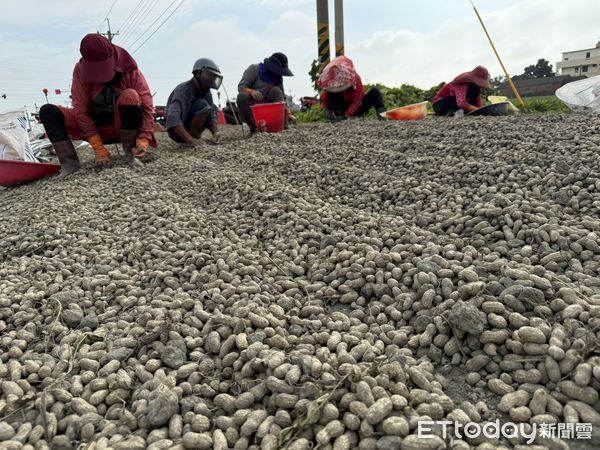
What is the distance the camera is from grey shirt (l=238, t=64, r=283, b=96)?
5844 millimetres

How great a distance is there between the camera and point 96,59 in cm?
395

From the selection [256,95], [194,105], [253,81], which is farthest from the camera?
[253,81]

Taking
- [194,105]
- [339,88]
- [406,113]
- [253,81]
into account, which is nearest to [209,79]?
[194,105]

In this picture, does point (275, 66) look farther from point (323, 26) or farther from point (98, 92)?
point (323, 26)

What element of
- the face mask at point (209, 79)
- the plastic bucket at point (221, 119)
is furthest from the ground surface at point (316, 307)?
the plastic bucket at point (221, 119)

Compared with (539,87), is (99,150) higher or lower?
lower

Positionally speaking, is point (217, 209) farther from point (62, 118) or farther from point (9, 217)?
point (62, 118)

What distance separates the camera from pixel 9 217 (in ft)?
10.4

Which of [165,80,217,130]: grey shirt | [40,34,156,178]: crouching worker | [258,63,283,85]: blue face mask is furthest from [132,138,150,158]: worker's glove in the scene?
[258,63,283,85]: blue face mask

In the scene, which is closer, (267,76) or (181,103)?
(181,103)

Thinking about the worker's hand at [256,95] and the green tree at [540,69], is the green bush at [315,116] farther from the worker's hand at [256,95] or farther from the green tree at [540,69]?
the green tree at [540,69]

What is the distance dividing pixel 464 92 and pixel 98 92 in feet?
14.6

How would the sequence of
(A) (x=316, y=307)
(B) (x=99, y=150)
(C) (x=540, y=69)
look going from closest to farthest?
(A) (x=316, y=307) < (B) (x=99, y=150) < (C) (x=540, y=69)

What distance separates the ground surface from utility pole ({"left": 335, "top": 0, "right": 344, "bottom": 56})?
571 centimetres
